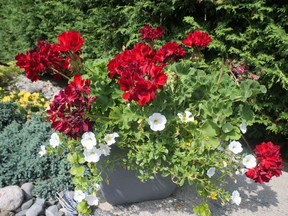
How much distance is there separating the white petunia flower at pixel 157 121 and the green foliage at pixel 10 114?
6.11ft

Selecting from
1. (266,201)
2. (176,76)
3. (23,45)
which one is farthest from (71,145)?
(23,45)

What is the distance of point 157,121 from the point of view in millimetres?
1673

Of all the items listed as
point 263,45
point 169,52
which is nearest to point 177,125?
point 169,52

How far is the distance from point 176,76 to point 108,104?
1.31 feet

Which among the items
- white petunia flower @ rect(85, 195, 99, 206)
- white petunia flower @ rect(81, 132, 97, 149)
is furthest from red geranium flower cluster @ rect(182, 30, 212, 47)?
white petunia flower @ rect(85, 195, 99, 206)

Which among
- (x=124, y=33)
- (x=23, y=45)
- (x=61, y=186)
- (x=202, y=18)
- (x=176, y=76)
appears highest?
(x=176, y=76)

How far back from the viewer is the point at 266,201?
7.08 ft

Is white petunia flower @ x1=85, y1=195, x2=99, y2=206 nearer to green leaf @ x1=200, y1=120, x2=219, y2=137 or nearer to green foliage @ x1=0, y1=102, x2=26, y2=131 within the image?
green leaf @ x1=200, y1=120, x2=219, y2=137

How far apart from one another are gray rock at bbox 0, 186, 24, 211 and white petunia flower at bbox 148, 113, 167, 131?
117 centimetres

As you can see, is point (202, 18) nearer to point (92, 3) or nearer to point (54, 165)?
point (92, 3)

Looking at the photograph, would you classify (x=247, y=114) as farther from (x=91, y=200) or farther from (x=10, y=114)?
(x=10, y=114)

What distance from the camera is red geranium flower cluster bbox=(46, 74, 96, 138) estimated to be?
5.34 feet

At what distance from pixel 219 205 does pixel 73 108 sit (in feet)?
3.59

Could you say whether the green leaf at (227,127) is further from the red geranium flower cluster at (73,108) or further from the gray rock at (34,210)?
the gray rock at (34,210)
